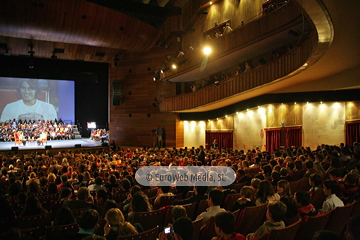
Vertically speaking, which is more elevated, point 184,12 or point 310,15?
point 184,12

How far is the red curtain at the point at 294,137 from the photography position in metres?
15.4

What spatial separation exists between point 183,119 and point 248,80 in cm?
793

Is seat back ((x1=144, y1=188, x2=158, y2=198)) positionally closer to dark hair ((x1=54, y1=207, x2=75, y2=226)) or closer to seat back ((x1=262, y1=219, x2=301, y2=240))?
dark hair ((x1=54, y1=207, x2=75, y2=226))

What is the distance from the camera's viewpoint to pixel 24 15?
14.7 meters

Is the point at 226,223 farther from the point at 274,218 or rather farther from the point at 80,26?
the point at 80,26

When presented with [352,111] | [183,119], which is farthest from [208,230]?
[183,119]

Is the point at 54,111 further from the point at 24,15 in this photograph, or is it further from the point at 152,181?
the point at 152,181

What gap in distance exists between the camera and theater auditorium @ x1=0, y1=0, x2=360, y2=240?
389 cm

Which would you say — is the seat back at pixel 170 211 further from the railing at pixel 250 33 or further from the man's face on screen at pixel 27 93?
the man's face on screen at pixel 27 93

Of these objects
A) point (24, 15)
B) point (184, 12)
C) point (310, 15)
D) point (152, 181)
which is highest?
point (184, 12)

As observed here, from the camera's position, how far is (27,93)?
2441cm

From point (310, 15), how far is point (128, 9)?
17201mm

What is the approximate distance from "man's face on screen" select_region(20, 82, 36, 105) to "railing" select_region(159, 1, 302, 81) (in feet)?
44.8

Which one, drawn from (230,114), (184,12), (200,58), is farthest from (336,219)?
(184,12)
